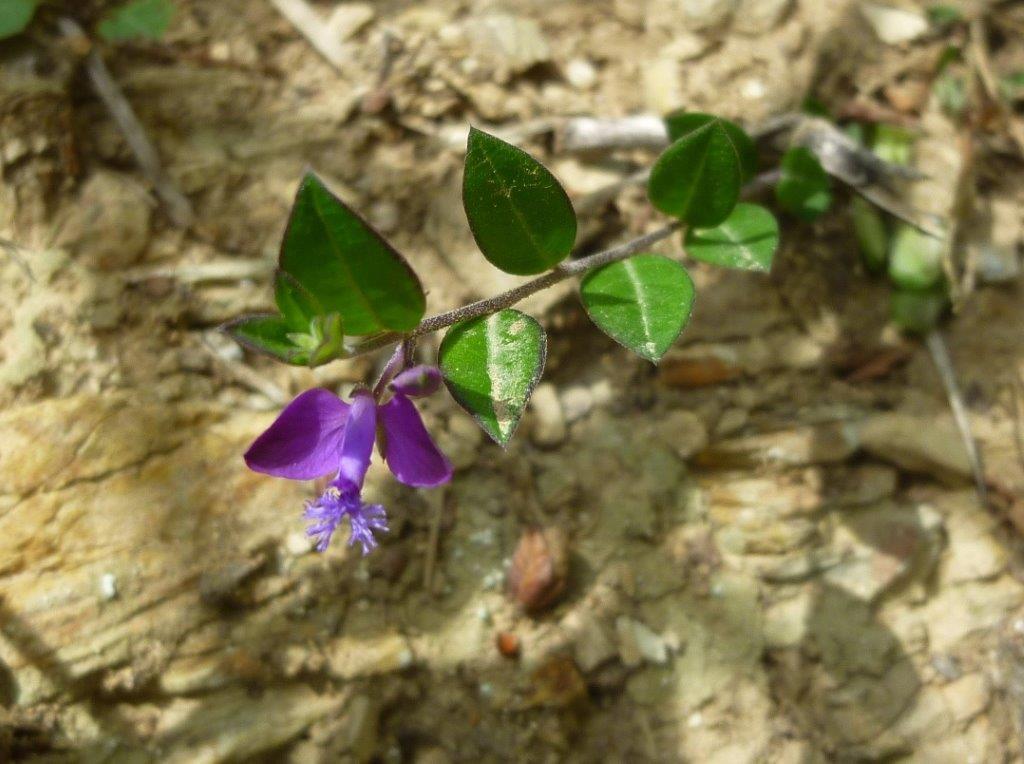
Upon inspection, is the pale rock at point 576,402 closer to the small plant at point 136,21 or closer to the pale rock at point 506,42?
the pale rock at point 506,42

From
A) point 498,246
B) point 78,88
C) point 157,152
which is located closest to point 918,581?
point 498,246

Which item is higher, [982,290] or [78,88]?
[78,88]

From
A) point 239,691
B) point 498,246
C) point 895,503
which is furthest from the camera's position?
point 895,503

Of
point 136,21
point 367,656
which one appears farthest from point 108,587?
point 136,21

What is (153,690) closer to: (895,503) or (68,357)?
(68,357)

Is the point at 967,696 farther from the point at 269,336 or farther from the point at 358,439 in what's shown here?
the point at 269,336
